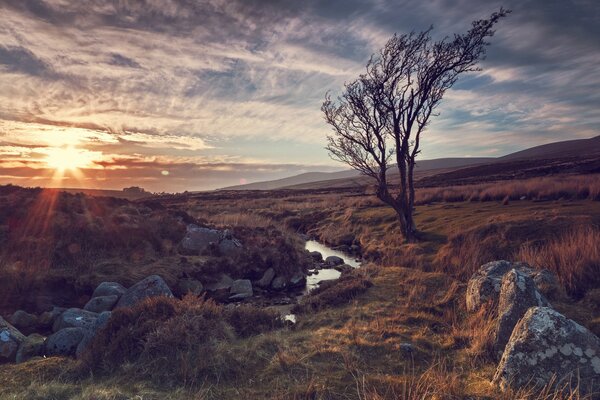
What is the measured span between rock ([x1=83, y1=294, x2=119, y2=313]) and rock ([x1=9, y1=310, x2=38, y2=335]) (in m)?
1.42

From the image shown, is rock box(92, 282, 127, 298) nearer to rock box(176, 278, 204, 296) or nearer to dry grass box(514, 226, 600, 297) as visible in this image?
rock box(176, 278, 204, 296)

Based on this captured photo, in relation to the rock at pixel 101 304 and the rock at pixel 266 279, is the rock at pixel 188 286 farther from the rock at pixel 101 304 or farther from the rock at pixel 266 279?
the rock at pixel 101 304

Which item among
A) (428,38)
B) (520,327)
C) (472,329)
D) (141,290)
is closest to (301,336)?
(472,329)

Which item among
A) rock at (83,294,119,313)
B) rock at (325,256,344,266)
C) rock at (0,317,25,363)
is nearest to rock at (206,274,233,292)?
rock at (83,294,119,313)

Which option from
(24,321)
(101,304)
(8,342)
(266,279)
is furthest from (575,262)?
(24,321)

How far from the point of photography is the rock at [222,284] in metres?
16.2

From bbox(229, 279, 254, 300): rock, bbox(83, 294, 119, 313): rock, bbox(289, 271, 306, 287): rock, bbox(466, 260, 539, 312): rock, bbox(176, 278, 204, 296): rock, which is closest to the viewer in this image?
bbox(466, 260, 539, 312): rock

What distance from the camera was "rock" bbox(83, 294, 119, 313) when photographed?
11.8 m

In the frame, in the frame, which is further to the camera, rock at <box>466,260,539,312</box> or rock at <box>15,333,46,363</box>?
rock at <box>466,260,539,312</box>

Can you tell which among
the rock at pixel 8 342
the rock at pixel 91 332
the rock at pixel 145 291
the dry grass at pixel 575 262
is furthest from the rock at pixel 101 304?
the dry grass at pixel 575 262

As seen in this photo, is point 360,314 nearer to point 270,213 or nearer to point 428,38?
point 428,38

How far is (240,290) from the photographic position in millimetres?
15711

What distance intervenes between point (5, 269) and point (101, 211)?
9.35m

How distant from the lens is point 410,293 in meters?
11.2
